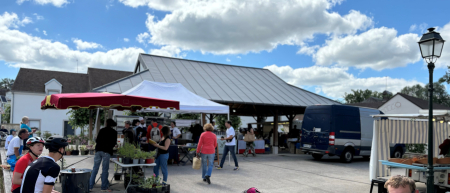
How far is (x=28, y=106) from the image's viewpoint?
33469 millimetres

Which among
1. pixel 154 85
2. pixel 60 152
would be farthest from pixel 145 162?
pixel 154 85

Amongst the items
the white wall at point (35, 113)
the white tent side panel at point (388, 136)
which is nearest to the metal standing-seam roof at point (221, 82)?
the white tent side panel at point (388, 136)

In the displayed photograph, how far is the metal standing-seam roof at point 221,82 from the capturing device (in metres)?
17.2

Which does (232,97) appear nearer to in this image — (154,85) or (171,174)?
(154,85)

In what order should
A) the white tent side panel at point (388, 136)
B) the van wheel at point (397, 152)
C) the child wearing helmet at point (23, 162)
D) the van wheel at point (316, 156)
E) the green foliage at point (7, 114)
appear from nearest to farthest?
the child wearing helmet at point (23, 162), the white tent side panel at point (388, 136), the van wheel at point (397, 152), the van wheel at point (316, 156), the green foliage at point (7, 114)

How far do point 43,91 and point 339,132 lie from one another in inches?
1276

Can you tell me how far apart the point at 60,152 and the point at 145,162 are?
368 centimetres

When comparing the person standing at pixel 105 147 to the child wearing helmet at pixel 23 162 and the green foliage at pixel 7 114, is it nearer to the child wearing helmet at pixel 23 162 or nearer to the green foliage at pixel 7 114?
the child wearing helmet at pixel 23 162

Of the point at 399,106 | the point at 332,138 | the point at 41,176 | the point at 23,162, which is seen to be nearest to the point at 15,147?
the point at 23,162

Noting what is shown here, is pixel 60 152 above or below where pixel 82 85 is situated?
below

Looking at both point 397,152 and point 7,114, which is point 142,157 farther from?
point 7,114

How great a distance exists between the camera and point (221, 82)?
64.3 ft

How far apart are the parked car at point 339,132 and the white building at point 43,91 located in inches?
1108

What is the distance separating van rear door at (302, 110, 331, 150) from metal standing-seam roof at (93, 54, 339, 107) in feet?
12.8
